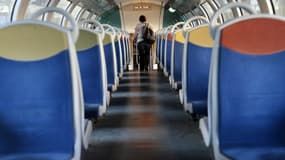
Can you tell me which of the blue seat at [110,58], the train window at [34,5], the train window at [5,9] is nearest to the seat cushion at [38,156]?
the blue seat at [110,58]

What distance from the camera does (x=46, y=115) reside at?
9.49ft

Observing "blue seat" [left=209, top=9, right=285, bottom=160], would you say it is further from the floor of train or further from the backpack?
the backpack

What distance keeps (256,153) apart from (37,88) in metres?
1.33

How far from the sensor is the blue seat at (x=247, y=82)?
2773 millimetres

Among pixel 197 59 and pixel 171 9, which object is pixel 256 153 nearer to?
pixel 197 59

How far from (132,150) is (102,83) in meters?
0.75

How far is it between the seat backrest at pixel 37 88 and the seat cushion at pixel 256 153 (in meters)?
0.90

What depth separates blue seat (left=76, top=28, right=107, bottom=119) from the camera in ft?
16.1

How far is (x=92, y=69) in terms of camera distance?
4.95 meters

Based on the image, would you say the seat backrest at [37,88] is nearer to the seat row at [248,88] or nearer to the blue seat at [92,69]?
the seat row at [248,88]

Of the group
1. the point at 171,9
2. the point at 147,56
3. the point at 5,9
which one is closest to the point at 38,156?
the point at 5,9

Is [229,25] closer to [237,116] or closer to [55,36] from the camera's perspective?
[237,116]

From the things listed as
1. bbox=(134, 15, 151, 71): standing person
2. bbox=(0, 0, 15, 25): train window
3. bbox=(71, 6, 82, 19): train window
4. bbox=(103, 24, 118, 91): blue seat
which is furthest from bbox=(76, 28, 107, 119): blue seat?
bbox=(71, 6, 82, 19): train window

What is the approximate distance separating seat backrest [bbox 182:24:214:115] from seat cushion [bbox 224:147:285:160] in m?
2.09
